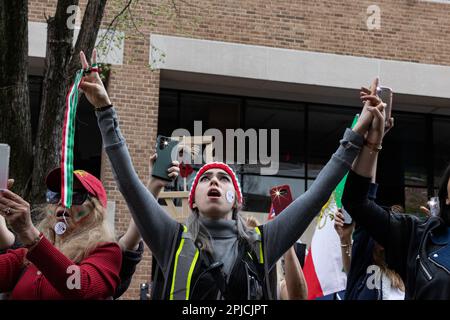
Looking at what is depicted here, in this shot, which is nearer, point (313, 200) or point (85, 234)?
point (313, 200)

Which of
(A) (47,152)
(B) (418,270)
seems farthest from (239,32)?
(B) (418,270)

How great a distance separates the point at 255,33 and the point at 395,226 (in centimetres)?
1090

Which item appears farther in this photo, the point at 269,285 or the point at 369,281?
the point at 369,281

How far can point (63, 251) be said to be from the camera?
3.73 meters

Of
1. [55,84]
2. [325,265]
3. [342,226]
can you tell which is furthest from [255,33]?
[342,226]

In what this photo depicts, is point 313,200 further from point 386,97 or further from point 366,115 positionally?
point 386,97

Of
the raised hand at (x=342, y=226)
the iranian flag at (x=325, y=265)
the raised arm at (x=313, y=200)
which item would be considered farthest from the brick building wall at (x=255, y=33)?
the raised arm at (x=313, y=200)

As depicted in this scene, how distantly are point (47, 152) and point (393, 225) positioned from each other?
3.89 meters

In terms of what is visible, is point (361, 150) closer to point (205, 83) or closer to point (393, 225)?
point (393, 225)

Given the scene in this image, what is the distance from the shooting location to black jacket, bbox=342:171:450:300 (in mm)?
3502

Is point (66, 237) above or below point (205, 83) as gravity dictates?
below

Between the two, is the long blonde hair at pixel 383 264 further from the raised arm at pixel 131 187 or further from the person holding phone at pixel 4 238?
the person holding phone at pixel 4 238

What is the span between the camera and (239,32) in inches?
555

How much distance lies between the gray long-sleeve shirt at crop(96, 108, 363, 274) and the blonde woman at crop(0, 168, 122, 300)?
34 centimetres
